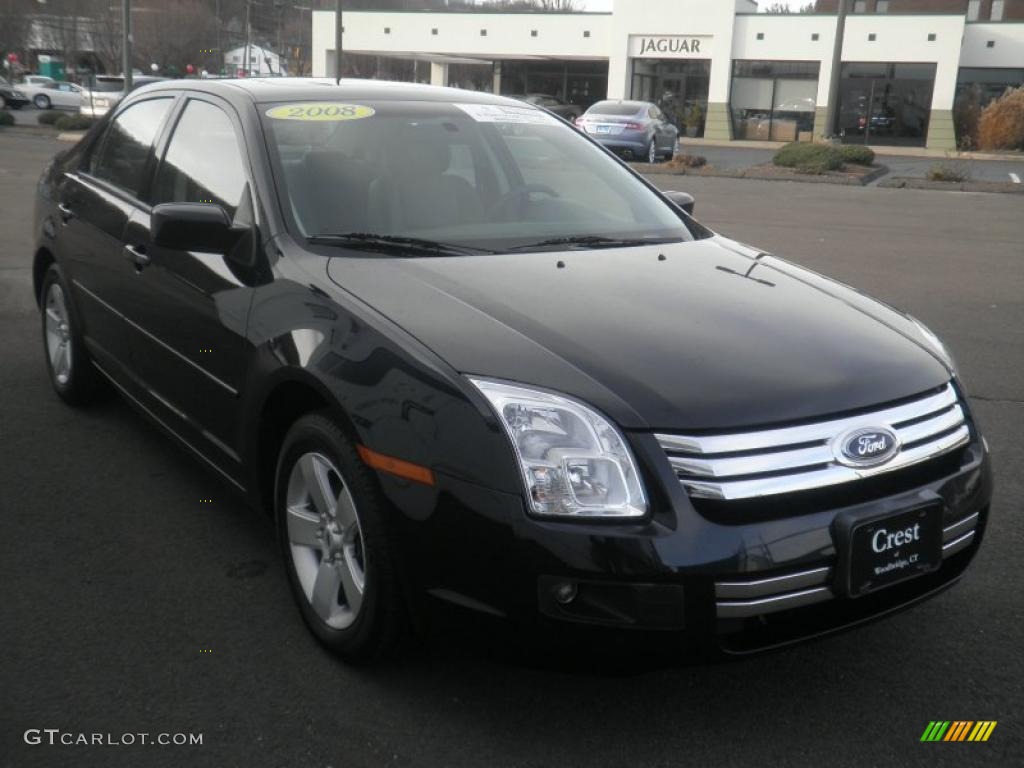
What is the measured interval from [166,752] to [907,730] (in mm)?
1882

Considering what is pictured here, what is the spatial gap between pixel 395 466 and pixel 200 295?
1.33 m

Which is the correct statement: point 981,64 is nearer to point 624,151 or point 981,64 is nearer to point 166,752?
point 624,151

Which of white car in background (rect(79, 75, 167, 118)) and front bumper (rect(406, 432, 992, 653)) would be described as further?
white car in background (rect(79, 75, 167, 118))

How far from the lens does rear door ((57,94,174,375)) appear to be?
4.37 m

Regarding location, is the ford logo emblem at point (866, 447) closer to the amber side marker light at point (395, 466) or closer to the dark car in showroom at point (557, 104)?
the amber side marker light at point (395, 466)

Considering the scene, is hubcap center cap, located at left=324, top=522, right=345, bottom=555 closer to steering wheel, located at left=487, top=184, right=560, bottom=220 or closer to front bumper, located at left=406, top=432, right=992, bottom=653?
front bumper, located at left=406, top=432, right=992, bottom=653

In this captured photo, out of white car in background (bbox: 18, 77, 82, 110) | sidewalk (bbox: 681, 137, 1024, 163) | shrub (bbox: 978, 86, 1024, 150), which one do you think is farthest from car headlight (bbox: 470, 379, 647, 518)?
white car in background (bbox: 18, 77, 82, 110)

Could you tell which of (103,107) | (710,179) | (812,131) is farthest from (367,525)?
(812,131)

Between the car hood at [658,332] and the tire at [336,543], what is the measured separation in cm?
40

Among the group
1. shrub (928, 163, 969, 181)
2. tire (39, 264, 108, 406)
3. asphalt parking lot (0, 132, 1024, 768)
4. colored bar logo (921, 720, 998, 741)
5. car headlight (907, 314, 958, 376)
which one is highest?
car headlight (907, 314, 958, 376)

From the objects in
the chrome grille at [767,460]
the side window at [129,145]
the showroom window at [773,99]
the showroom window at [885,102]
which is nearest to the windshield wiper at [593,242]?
Result: the chrome grille at [767,460]

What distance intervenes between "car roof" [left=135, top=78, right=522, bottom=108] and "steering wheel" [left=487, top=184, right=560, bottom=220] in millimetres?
548

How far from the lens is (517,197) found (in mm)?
3998

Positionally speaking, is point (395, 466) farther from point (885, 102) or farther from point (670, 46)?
point (670, 46)
